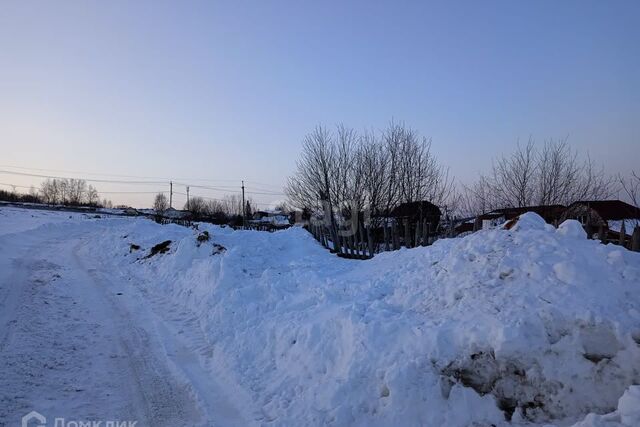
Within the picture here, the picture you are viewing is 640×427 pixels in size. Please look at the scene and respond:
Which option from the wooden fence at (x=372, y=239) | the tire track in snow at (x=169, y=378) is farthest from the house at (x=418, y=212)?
the tire track in snow at (x=169, y=378)

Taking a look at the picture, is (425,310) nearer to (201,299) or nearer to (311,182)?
(201,299)

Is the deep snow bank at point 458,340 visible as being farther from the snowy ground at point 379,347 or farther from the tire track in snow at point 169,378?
the tire track in snow at point 169,378

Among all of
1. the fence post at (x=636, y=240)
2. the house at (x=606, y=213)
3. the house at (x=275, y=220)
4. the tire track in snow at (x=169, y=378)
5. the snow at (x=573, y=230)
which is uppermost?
the house at (x=275, y=220)

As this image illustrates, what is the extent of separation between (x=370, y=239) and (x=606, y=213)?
12795 mm

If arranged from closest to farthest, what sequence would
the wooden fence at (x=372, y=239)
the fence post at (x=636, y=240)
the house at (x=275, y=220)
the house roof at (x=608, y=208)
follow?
the fence post at (x=636, y=240)
the wooden fence at (x=372, y=239)
the house roof at (x=608, y=208)
the house at (x=275, y=220)

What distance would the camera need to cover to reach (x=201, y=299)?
917 centimetres

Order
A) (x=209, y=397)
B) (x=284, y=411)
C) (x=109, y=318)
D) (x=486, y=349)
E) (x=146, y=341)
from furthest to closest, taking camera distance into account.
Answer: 1. (x=109, y=318)
2. (x=146, y=341)
3. (x=209, y=397)
4. (x=284, y=411)
5. (x=486, y=349)

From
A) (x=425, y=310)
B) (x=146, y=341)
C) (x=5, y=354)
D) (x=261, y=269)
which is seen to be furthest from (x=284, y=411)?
(x=261, y=269)

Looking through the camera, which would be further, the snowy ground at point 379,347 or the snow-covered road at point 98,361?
the snow-covered road at point 98,361

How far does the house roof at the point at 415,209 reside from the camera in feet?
65.6

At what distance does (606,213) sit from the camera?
19000 millimetres

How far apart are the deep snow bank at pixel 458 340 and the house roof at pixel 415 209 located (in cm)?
1269

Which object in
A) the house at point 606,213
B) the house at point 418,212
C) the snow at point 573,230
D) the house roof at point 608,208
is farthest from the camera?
the house at point 418,212

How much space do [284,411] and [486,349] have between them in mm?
2346
